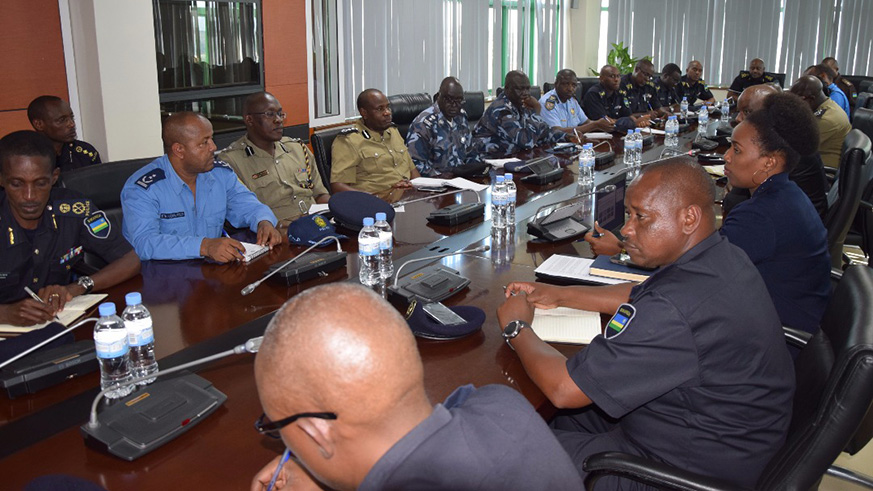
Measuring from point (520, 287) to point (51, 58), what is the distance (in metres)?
3.29

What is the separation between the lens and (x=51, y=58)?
3859mm

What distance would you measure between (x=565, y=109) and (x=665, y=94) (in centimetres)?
218

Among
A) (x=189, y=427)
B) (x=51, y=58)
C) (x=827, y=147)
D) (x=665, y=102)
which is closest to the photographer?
(x=189, y=427)

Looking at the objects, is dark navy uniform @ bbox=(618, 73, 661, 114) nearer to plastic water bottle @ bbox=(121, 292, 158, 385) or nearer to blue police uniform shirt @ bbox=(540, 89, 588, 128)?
blue police uniform shirt @ bbox=(540, 89, 588, 128)

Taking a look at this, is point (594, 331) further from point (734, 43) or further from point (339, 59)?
point (734, 43)

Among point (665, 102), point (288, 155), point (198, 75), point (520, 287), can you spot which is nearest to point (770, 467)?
point (520, 287)

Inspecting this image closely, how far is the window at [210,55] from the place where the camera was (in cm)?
454

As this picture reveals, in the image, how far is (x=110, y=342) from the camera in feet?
4.65

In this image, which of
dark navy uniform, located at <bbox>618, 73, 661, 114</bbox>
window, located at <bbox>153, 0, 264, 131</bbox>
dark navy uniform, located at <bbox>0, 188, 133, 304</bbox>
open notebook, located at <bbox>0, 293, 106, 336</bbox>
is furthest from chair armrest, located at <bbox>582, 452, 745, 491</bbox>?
dark navy uniform, located at <bbox>618, 73, 661, 114</bbox>

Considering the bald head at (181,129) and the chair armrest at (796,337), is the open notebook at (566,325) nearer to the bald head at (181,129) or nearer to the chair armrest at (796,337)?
the chair armrest at (796,337)

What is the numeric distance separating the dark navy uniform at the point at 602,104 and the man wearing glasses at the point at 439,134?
2.66 m

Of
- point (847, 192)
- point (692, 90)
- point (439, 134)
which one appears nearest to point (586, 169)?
point (439, 134)

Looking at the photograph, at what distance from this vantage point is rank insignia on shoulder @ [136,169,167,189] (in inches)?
99.0

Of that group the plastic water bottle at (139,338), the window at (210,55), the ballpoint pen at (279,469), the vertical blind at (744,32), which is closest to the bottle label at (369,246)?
the plastic water bottle at (139,338)
